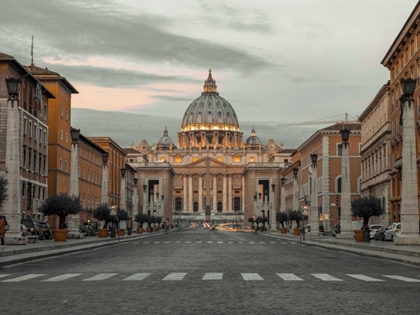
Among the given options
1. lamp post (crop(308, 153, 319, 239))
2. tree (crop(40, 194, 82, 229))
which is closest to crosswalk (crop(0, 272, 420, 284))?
tree (crop(40, 194, 82, 229))

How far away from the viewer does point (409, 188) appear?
39.0m

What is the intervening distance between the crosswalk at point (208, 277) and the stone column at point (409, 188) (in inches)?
750

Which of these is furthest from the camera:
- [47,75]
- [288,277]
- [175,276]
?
[47,75]

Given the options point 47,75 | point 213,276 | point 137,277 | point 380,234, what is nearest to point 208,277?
point 213,276

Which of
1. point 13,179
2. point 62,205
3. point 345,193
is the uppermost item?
point 13,179

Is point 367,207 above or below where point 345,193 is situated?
below

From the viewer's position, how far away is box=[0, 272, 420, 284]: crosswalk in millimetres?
18672

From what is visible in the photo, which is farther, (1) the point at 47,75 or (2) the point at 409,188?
(1) the point at 47,75

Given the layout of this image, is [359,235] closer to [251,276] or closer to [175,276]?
[251,276]

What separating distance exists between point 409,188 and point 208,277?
71.8 feet

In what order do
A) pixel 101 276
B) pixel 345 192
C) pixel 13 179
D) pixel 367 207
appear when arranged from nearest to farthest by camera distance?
pixel 101 276, pixel 13 179, pixel 345 192, pixel 367 207

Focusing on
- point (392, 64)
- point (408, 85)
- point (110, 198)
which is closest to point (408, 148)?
point (408, 85)

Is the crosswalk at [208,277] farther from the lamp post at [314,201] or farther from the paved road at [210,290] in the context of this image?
the lamp post at [314,201]

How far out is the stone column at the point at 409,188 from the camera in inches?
1526
